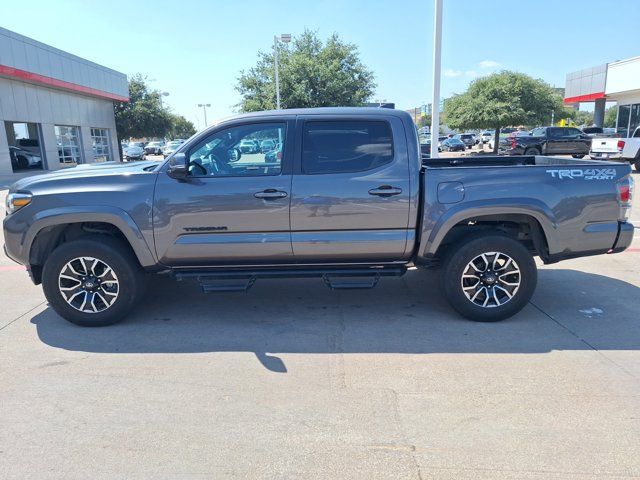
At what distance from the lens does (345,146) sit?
4609 mm

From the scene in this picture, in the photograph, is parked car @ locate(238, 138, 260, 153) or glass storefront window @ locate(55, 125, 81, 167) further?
glass storefront window @ locate(55, 125, 81, 167)

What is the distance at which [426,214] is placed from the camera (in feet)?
14.7

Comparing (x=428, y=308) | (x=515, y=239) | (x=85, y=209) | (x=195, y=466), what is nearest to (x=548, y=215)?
(x=515, y=239)

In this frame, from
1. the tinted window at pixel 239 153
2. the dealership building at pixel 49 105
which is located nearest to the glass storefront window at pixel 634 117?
the tinted window at pixel 239 153

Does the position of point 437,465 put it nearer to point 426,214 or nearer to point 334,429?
point 334,429

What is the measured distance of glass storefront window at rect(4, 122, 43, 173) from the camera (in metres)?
25.5

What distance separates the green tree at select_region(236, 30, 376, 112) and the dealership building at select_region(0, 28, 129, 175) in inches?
407

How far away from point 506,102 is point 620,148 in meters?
10.0

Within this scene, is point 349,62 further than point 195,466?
Yes

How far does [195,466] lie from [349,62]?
2841 centimetres

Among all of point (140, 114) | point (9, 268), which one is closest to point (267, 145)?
point (9, 268)

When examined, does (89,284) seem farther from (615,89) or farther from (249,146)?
(615,89)

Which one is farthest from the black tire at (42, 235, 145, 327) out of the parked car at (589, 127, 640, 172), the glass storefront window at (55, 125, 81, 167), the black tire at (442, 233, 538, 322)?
the glass storefront window at (55, 125, 81, 167)

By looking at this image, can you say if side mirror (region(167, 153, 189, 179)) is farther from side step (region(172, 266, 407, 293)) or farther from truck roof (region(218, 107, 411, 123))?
side step (region(172, 266, 407, 293))
